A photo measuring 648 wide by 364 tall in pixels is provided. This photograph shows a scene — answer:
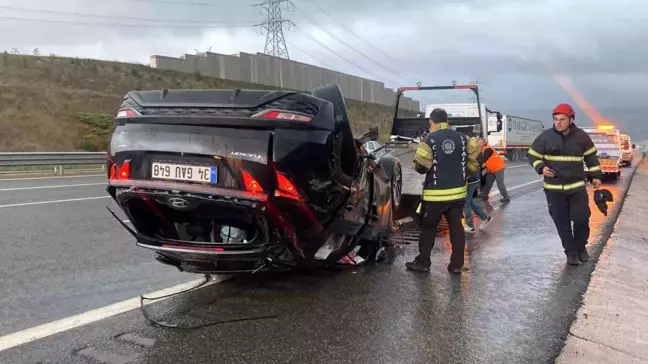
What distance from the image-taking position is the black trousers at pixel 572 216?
5.98m

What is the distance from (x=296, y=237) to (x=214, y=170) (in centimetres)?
79

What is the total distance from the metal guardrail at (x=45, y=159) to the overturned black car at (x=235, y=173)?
51.5ft

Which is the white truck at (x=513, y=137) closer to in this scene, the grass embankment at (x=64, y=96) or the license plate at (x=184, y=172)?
the grass embankment at (x=64, y=96)

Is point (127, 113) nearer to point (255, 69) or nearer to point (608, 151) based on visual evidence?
point (608, 151)

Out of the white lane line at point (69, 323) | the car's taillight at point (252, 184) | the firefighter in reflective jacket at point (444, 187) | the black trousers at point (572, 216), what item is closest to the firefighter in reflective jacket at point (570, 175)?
the black trousers at point (572, 216)

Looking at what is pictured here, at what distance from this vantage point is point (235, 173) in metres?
3.61

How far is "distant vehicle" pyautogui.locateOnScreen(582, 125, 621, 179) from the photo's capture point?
1816cm

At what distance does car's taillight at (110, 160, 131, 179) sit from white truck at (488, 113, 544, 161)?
3358cm

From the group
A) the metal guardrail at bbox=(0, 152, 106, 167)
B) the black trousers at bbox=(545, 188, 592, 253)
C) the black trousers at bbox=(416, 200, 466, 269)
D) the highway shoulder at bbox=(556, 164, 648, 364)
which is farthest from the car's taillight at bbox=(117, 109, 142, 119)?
the metal guardrail at bbox=(0, 152, 106, 167)

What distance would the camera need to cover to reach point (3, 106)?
89.1 feet

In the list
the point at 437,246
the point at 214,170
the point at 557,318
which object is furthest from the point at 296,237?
the point at 437,246

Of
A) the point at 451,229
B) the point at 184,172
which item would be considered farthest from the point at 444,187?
the point at 184,172

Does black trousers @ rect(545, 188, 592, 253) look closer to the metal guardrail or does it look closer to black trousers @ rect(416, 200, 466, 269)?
black trousers @ rect(416, 200, 466, 269)

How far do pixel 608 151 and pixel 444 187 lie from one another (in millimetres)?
15762
